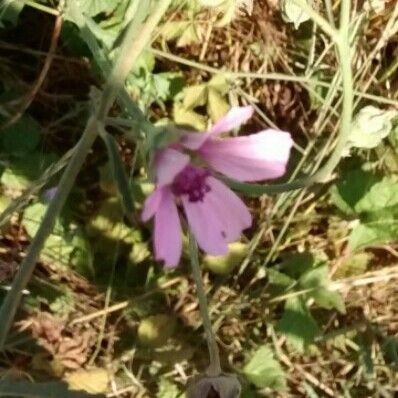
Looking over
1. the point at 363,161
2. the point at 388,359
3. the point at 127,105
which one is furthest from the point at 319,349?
the point at 127,105

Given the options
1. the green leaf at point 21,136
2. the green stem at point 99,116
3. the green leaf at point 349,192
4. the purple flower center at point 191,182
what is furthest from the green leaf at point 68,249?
the purple flower center at point 191,182

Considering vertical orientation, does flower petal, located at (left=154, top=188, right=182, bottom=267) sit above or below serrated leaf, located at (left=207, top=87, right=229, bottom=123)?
below

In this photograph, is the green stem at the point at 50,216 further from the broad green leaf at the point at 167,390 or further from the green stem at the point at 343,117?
the broad green leaf at the point at 167,390

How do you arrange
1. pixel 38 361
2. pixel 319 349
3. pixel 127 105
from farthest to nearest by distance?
1. pixel 319 349
2. pixel 38 361
3. pixel 127 105

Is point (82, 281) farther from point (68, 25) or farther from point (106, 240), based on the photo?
point (68, 25)

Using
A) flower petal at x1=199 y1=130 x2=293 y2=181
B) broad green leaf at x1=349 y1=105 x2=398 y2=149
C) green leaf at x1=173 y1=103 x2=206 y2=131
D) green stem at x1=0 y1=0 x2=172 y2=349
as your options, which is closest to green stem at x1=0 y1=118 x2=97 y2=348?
green stem at x1=0 y1=0 x2=172 y2=349

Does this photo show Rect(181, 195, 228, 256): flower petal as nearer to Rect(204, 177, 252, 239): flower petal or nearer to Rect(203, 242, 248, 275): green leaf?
Rect(204, 177, 252, 239): flower petal
